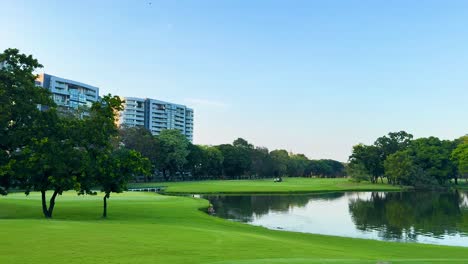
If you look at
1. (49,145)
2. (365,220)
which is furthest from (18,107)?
(365,220)

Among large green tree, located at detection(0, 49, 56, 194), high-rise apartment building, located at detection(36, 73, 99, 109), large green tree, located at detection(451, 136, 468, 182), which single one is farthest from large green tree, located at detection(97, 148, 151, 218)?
high-rise apartment building, located at detection(36, 73, 99, 109)

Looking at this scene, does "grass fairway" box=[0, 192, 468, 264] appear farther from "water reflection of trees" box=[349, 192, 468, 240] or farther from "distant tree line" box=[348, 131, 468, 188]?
"distant tree line" box=[348, 131, 468, 188]

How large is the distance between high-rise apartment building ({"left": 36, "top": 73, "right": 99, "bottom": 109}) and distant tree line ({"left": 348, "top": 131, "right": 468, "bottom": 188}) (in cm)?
10427

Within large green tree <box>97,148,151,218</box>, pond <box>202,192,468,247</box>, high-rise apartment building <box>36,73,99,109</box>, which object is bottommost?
pond <box>202,192,468,247</box>

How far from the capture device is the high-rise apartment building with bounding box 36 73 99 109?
Result: 164m

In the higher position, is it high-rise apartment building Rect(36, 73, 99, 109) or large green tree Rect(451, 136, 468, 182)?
high-rise apartment building Rect(36, 73, 99, 109)

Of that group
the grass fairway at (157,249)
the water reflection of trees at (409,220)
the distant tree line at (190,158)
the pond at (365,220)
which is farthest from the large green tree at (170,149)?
the grass fairway at (157,249)

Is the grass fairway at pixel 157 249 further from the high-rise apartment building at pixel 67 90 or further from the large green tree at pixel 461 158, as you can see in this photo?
the high-rise apartment building at pixel 67 90

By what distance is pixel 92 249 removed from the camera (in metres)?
15.8

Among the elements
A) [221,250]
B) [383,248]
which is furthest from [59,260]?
[383,248]

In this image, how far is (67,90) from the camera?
172m

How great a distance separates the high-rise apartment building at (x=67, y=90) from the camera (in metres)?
164

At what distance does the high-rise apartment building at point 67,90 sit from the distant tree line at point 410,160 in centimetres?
10427

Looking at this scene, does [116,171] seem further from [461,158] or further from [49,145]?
[461,158]
